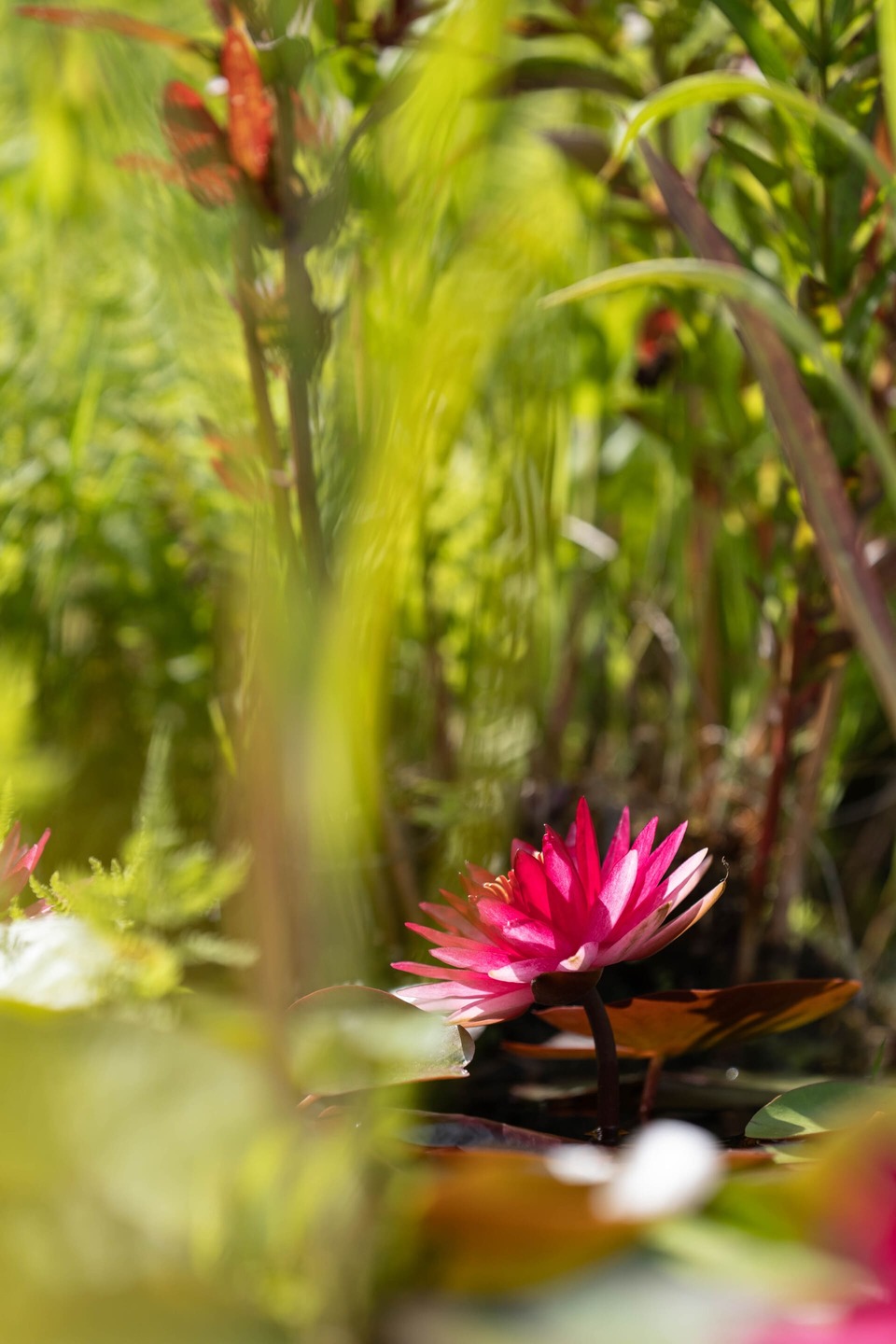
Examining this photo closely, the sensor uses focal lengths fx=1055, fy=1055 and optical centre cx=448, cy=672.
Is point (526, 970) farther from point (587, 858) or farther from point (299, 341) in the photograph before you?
point (299, 341)

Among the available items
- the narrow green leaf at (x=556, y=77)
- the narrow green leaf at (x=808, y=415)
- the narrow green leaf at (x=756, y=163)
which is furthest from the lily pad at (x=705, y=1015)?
the narrow green leaf at (x=556, y=77)

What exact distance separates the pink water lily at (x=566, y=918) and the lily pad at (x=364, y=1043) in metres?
0.02

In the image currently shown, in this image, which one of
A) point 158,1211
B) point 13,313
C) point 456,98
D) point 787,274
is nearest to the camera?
point 158,1211

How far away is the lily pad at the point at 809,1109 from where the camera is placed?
0.32m

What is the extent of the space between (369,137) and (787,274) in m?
0.27

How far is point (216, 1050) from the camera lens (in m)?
0.22

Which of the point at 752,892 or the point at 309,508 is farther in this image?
the point at 752,892

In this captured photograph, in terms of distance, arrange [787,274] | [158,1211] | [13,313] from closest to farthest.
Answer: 1. [158,1211]
2. [787,274]
3. [13,313]

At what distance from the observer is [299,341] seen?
0.36 metres

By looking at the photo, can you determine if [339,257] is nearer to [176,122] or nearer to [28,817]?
[176,122]

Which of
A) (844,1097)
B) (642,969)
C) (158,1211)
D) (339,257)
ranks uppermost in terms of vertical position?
(339,257)

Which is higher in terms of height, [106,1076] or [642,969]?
[106,1076]

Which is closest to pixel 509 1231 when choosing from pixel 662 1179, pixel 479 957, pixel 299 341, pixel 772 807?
pixel 662 1179

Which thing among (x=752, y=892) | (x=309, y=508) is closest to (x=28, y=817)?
(x=309, y=508)
